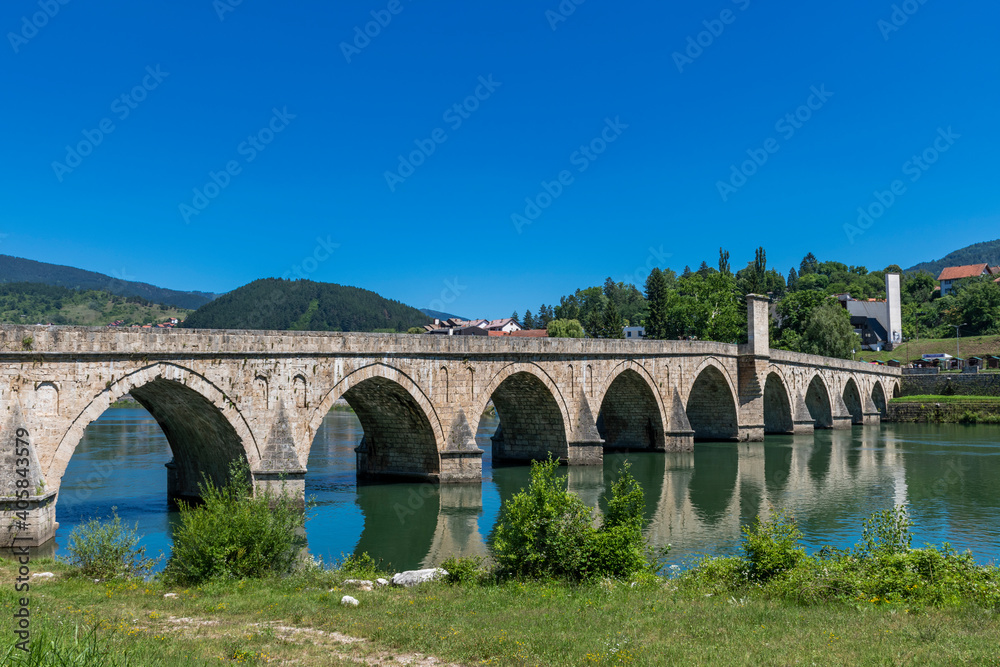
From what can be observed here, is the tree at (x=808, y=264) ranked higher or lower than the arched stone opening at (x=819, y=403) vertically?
higher

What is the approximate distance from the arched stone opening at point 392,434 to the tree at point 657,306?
2167 inches

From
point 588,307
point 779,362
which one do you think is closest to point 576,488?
point 779,362

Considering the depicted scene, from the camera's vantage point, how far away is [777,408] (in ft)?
156

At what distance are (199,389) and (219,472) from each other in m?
3.15

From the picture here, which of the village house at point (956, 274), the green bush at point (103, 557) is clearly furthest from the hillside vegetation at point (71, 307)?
the village house at point (956, 274)

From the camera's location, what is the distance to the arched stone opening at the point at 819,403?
5159cm

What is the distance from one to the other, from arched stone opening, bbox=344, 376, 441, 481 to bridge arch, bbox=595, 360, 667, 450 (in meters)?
11.4

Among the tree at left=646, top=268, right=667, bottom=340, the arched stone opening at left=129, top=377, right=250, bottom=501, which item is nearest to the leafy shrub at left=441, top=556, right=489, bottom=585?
the arched stone opening at left=129, top=377, right=250, bottom=501

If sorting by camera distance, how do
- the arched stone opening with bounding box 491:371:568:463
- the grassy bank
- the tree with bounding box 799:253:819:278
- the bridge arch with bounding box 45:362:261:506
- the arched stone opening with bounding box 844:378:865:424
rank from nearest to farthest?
the bridge arch with bounding box 45:362:261:506 < the arched stone opening with bounding box 491:371:568:463 < the arched stone opening with bounding box 844:378:865:424 < the grassy bank < the tree with bounding box 799:253:819:278

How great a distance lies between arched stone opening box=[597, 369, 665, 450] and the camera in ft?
115

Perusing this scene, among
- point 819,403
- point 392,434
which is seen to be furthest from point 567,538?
point 819,403

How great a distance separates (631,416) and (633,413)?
9.4 inches

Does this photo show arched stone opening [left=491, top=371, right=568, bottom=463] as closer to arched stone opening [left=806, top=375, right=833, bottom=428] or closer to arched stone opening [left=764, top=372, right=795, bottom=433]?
arched stone opening [left=764, top=372, right=795, bottom=433]

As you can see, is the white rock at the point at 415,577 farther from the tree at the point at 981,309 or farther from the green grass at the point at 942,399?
the tree at the point at 981,309
